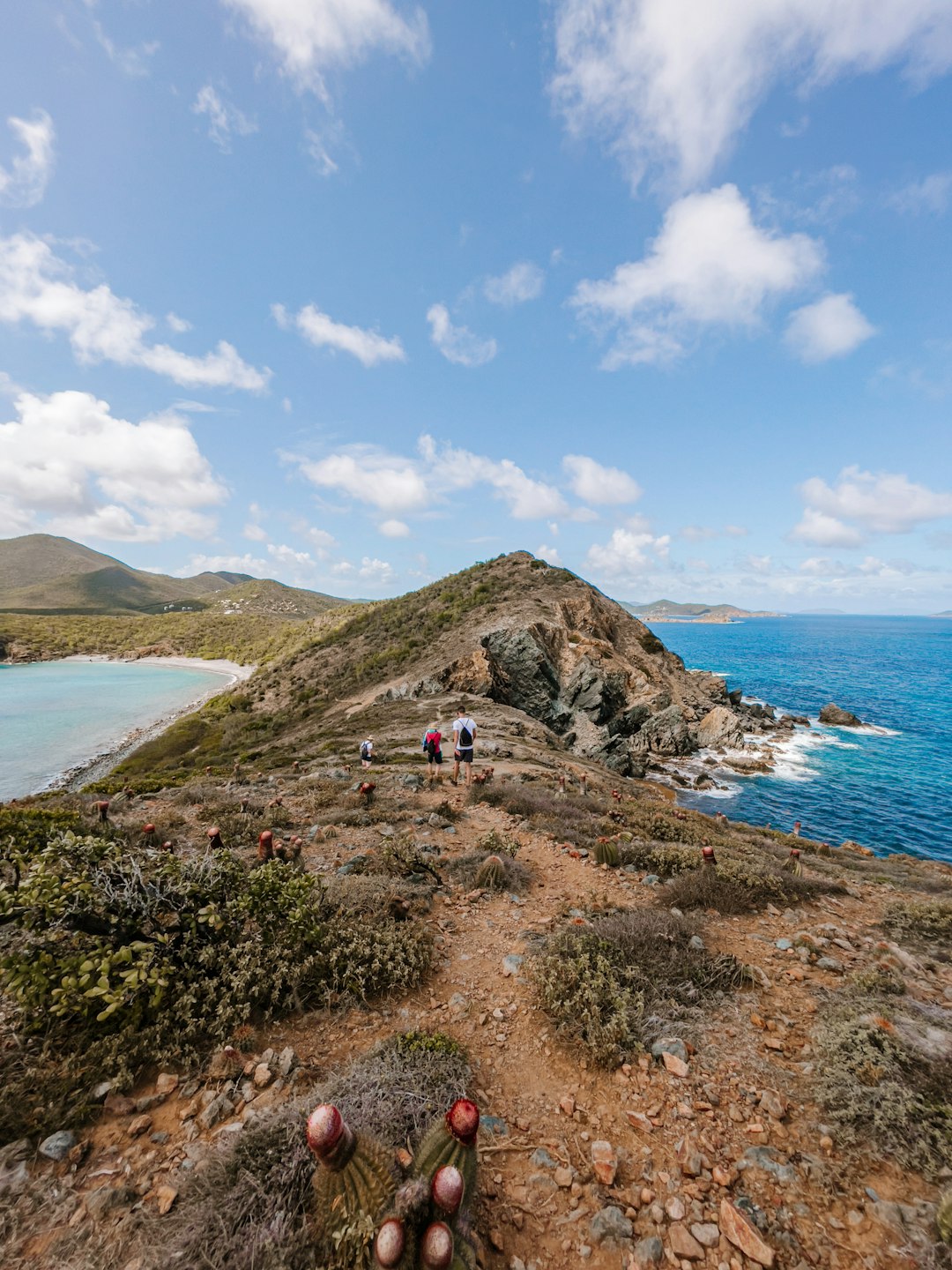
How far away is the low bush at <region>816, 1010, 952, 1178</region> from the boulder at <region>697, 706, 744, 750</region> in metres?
36.0

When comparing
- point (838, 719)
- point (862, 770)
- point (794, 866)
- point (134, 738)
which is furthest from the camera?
→ point (838, 719)

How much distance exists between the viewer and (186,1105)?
3830 millimetres

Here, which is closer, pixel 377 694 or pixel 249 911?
pixel 249 911

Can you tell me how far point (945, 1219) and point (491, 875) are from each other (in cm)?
578

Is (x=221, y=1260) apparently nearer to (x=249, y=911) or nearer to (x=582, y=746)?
(x=249, y=911)

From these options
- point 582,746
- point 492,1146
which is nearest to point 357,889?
point 492,1146

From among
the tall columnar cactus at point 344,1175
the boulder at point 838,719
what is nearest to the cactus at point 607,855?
the tall columnar cactus at point 344,1175

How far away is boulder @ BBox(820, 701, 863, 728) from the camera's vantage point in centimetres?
4647

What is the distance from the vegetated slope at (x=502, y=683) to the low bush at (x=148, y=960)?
21089mm

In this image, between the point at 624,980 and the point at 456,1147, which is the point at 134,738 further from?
the point at 456,1147

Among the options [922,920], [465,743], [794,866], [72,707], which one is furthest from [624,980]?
[72,707]

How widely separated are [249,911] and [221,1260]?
9.32 feet

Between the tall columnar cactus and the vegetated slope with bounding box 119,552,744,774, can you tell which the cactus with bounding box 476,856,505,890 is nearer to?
the tall columnar cactus

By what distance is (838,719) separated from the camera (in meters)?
46.9
